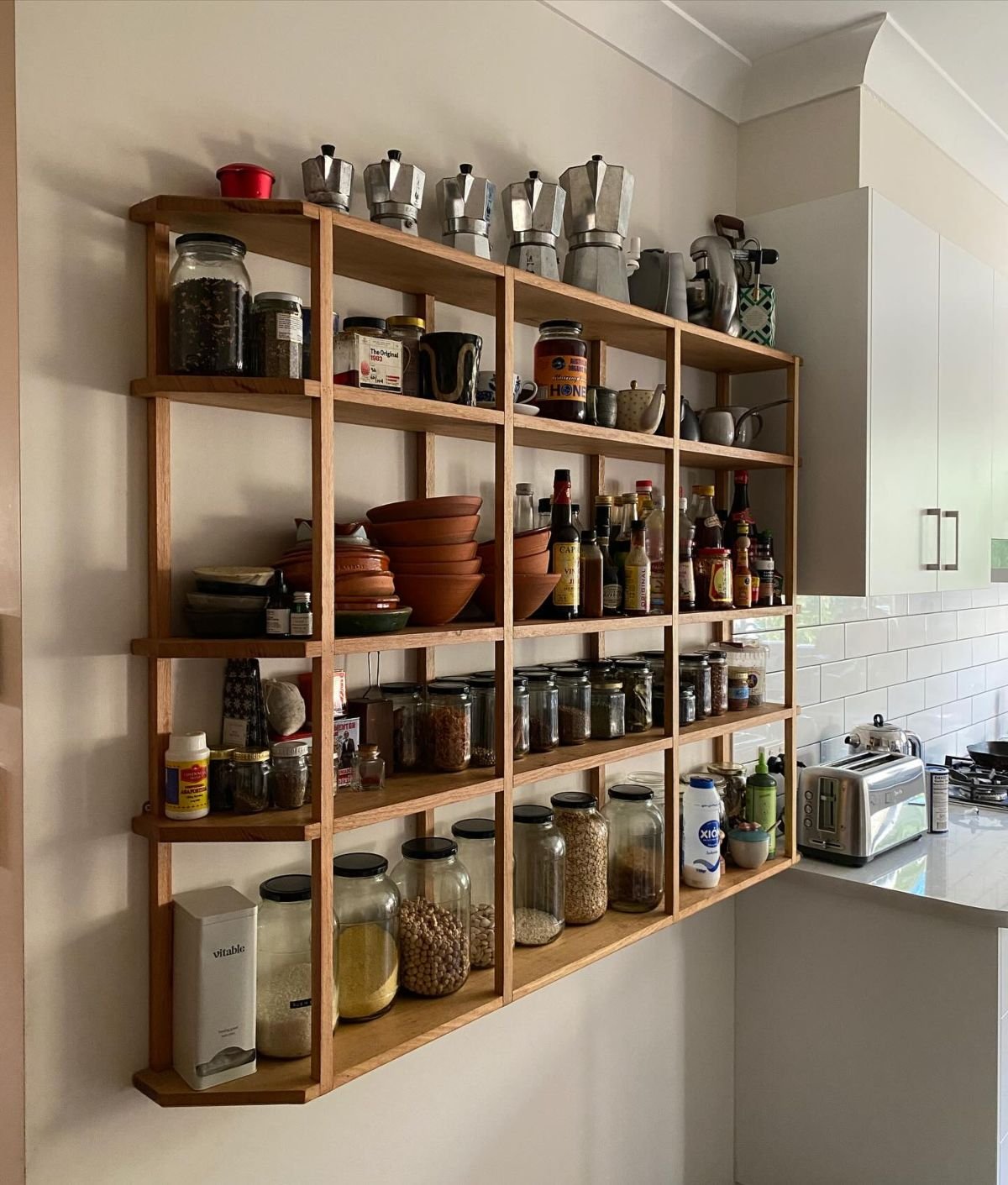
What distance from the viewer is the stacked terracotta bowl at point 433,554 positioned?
1.48m

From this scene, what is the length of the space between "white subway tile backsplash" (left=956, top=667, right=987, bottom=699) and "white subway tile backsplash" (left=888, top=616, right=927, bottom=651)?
40cm

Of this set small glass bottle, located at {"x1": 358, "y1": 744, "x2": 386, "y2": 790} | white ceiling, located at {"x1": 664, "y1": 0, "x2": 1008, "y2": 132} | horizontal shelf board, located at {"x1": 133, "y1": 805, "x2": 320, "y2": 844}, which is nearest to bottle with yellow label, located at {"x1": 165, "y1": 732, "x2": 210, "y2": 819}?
horizontal shelf board, located at {"x1": 133, "y1": 805, "x2": 320, "y2": 844}

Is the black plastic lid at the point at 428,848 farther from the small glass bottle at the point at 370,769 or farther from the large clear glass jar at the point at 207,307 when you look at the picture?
the large clear glass jar at the point at 207,307

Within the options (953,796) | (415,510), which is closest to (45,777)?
(415,510)

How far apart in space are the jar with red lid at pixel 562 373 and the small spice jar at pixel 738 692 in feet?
2.53

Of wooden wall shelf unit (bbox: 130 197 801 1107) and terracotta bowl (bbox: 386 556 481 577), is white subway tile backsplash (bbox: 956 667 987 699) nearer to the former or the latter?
wooden wall shelf unit (bbox: 130 197 801 1107)

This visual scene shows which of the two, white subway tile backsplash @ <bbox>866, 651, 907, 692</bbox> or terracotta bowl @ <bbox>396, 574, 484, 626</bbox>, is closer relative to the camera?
terracotta bowl @ <bbox>396, 574, 484, 626</bbox>

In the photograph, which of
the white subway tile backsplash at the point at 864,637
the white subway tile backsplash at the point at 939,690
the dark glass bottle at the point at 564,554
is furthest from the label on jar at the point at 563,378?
the white subway tile backsplash at the point at 939,690

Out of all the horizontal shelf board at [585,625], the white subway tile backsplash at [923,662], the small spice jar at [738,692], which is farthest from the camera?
the white subway tile backsplash at [923,662]

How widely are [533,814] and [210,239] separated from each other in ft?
3.49

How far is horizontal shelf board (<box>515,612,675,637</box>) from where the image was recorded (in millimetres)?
1599

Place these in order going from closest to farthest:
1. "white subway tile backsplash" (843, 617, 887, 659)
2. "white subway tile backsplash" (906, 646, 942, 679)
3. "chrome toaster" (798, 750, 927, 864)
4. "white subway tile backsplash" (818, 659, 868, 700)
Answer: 1. "chrome toaster" (798, 750, 927, 864)
2. "white subway tile backsplash" (818, 659, 868, 700)
3. "white subway tile backsplash" (843, 617, 887, 659)
4. "white subway tile backsplash" (906, 646, 942, 679)

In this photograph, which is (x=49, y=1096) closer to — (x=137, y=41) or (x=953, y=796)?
(x=137, y=41)

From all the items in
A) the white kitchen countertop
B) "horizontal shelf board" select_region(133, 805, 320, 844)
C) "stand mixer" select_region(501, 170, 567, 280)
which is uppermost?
"stand mixer" select_region(501, 170, 567, 280)
